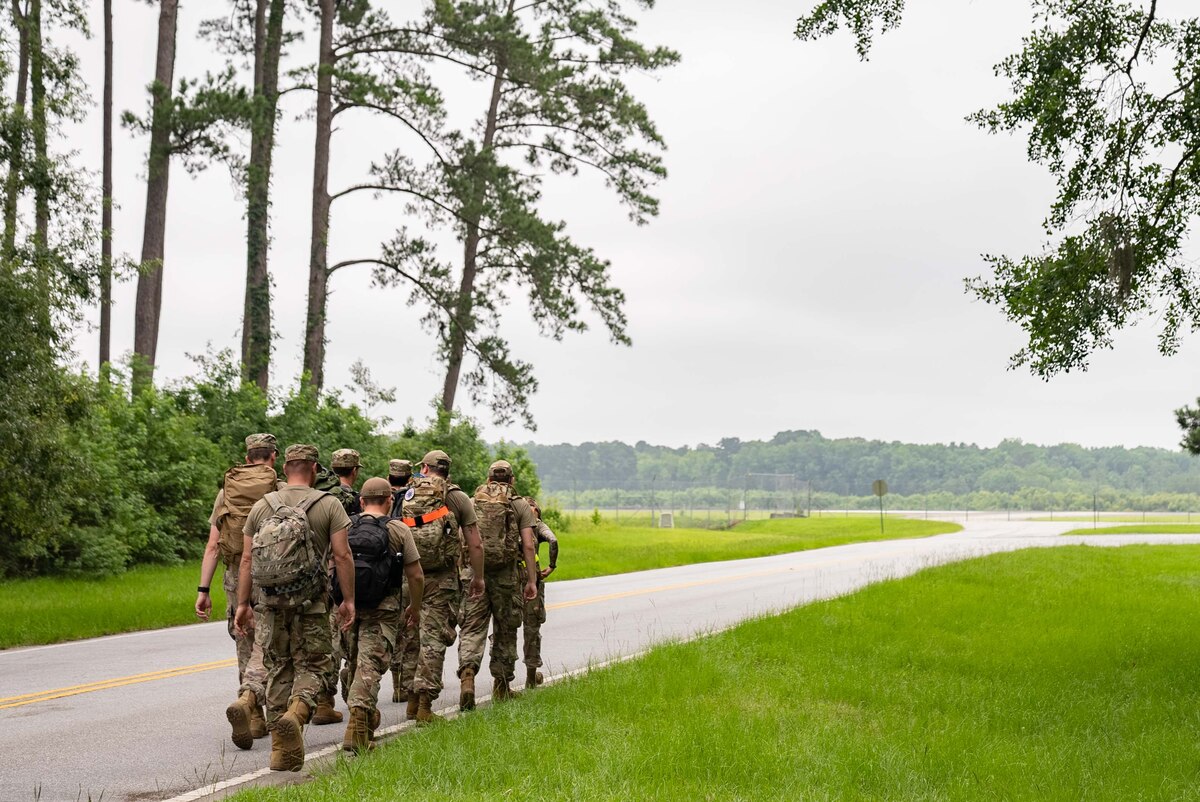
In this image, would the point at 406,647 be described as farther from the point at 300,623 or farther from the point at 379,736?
the point at 300,623

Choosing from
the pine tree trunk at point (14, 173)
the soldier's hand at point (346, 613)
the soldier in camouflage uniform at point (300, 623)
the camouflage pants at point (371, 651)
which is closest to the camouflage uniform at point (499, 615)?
the camouflage pants at point (371, 651)

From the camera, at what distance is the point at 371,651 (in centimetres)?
875

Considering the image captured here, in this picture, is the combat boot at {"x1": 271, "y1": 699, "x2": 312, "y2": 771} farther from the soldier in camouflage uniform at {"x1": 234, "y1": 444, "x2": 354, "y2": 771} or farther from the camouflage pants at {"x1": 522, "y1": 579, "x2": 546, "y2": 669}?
the camouflage pants at {"x1": 522, "y1": 579, "x2": 546, "y2": 669}

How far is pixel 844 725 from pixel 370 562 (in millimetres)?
3724

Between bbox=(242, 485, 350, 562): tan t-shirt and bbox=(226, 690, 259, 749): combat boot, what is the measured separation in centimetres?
134

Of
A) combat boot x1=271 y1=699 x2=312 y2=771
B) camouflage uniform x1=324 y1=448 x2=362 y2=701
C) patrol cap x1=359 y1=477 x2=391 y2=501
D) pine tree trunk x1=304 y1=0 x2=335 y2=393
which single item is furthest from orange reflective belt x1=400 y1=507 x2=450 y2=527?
pine tree trunk x1=304 y1=0 x2=335 y2=393

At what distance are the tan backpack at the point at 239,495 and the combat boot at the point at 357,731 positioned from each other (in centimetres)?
185

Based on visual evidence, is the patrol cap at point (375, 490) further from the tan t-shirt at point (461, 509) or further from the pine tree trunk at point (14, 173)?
the pine tree trunk at point (14, 173)

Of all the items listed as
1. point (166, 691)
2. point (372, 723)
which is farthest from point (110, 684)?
point (372, 723)

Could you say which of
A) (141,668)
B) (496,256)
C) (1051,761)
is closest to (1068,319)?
(1051,761)

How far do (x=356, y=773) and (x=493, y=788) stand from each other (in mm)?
821

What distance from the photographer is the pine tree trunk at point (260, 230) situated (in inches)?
1235

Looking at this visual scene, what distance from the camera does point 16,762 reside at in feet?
27.7

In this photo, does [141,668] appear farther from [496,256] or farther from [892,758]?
[496,256]
